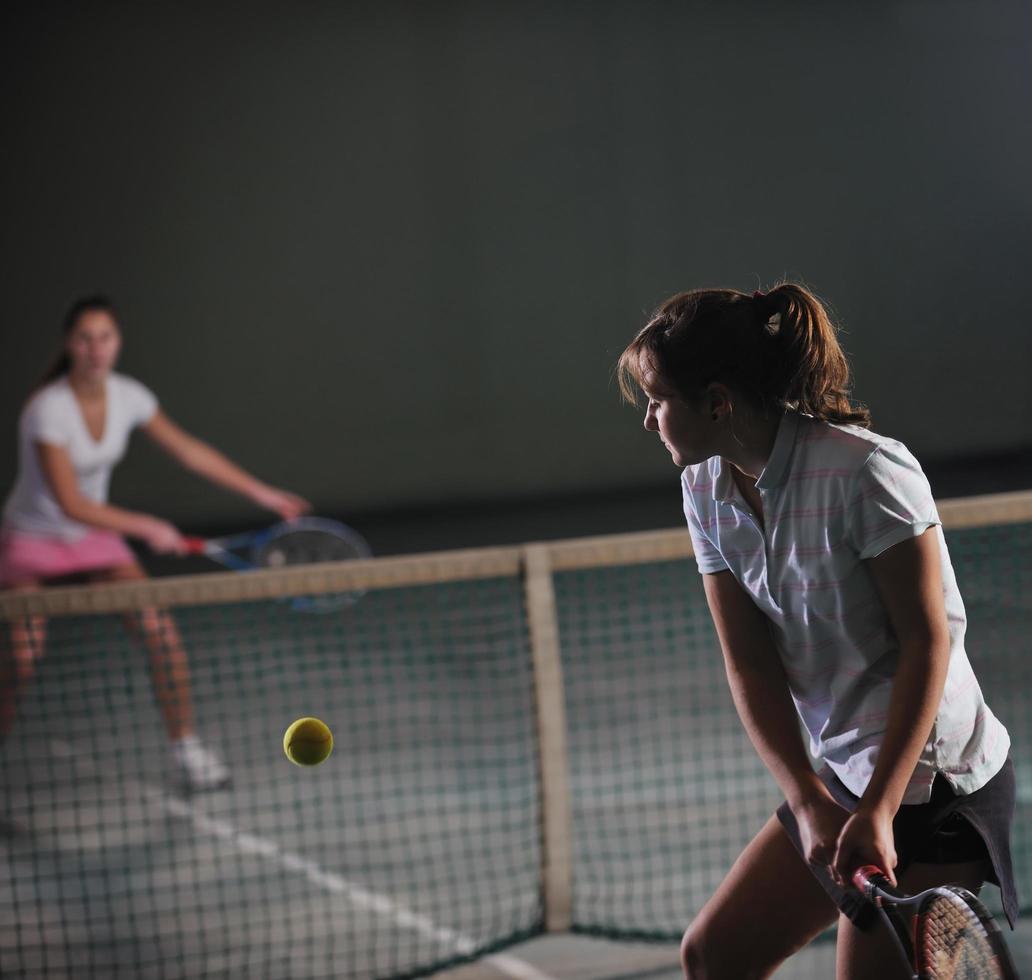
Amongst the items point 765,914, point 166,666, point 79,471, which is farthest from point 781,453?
point 79,471

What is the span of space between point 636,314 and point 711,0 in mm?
2416

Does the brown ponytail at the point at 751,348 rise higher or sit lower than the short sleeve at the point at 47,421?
lower

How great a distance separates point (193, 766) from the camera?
444 cm

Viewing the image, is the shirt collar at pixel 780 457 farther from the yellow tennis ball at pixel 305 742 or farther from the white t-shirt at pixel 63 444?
the white t-shirt at pixel 63 444

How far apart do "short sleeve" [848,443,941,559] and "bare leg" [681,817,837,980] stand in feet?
1.52

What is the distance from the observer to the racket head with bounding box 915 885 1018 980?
141 cm

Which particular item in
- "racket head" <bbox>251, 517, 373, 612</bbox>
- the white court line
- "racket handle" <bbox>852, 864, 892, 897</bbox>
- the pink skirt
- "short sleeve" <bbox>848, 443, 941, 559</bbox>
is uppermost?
"racket head" <bbox>251, 517, 373, 612</bbox>

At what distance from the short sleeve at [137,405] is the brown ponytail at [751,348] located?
3725 millimetres

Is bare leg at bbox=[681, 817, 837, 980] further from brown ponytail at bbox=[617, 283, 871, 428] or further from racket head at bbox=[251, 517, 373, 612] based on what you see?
racket head at bbox=[251, 517, 373, 612]

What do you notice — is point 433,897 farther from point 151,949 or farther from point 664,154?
point 664,154

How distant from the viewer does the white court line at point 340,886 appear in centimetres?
301

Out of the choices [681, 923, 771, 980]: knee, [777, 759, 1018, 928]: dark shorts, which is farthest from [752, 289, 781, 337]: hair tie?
[681, 923, 771, 980]: knee

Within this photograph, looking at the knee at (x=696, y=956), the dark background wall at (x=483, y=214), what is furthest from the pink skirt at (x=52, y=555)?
the dark background wall at (x=483, y=214)

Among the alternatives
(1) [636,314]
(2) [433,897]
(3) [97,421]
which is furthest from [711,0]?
(2) [433,897]
